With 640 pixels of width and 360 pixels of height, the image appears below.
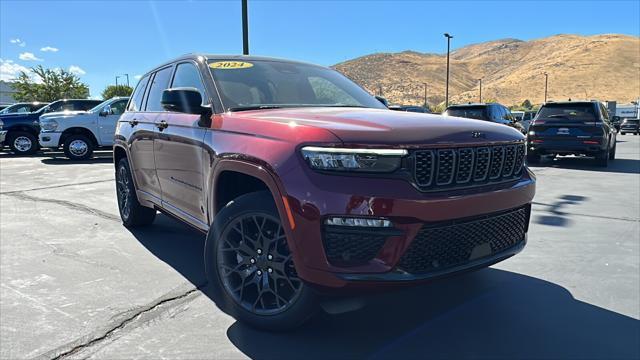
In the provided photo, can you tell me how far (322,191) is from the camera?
7.93 feet

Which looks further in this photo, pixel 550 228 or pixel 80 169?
pixel 80 169

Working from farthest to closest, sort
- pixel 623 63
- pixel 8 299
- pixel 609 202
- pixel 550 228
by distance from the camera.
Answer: pixel 623 63 → pixel 609 202 → pixel 550 228 → pixel 8 299

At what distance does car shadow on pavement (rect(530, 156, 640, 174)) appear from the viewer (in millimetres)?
11547

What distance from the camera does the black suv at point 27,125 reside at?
51.3ft

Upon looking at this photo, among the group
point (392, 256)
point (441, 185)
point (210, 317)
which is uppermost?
point (441, 185)

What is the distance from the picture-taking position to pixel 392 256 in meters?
2.41

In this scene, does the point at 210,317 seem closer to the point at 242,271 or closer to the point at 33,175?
the point at 242,271

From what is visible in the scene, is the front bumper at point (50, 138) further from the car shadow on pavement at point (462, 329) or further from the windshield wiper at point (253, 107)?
the windshield wiper at point (253, 107)

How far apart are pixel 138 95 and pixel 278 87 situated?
227 centimetres

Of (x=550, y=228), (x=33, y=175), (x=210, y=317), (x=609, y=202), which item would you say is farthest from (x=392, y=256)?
(x=33, y=175)

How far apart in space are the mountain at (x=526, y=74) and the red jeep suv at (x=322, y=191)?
77.8 meters

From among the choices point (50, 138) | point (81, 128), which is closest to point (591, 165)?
point (81, 128)

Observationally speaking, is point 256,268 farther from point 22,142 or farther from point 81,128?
point 22,142

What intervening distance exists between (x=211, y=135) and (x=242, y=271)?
3.21 feet
